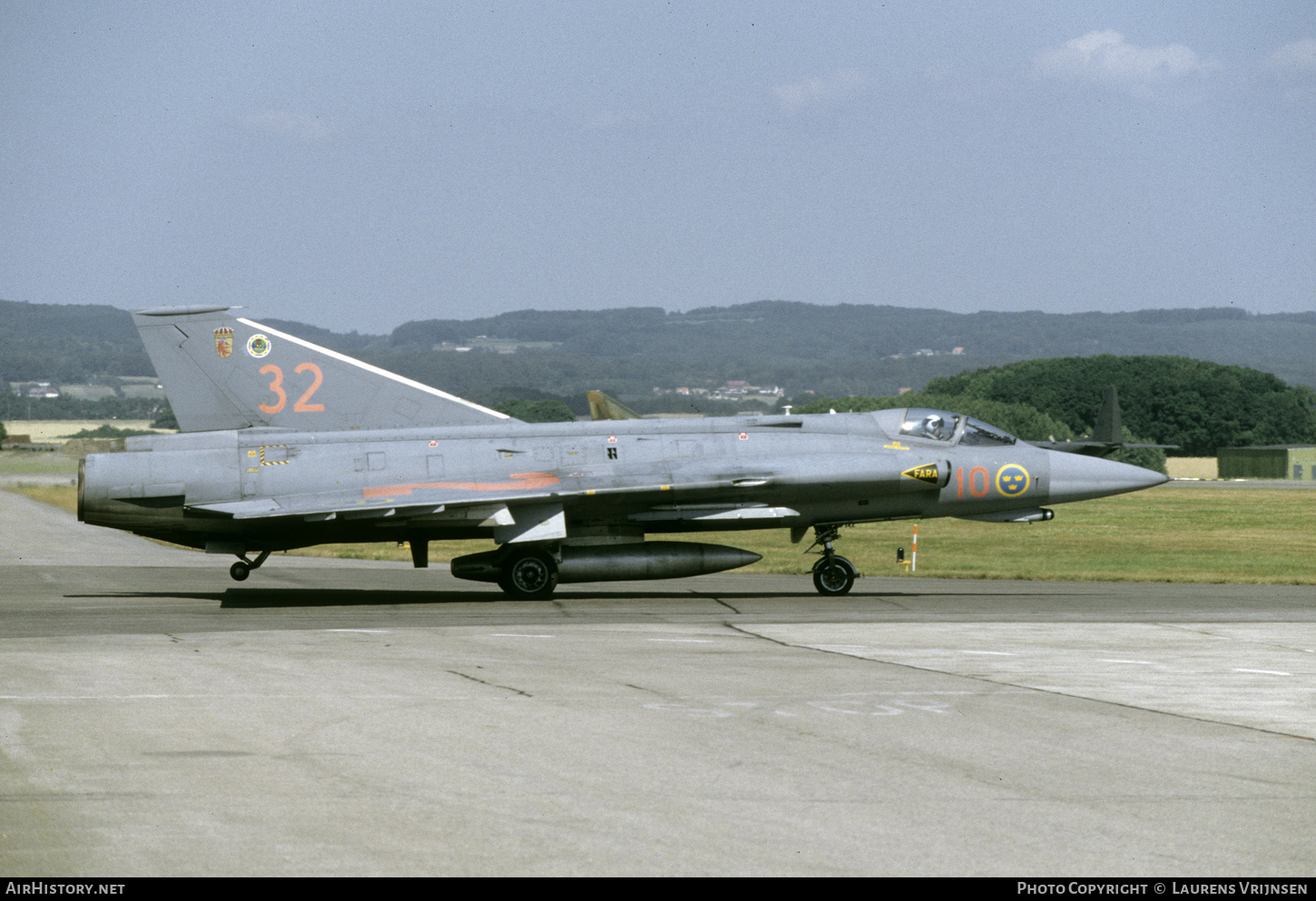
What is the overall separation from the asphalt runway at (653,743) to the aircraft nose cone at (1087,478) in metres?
3.74

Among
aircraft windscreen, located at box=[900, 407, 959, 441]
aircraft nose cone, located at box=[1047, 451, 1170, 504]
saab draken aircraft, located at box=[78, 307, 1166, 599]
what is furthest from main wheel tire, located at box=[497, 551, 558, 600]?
aircraft nose cone, located at box=[1047, 451, 1170, 504]

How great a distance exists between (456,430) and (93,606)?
19.4 ft

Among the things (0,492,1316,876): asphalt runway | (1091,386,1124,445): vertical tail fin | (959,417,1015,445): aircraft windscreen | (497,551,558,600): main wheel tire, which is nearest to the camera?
A: (0,492,1316,876): asphalt runway

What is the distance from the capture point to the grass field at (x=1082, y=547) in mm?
27859

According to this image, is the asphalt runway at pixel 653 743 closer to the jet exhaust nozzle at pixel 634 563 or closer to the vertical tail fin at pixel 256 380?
the jet exhaust nozzle at pixel 634 563

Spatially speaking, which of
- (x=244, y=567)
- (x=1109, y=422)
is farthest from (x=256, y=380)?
(x=1109, y=422)

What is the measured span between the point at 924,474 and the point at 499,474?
678cm

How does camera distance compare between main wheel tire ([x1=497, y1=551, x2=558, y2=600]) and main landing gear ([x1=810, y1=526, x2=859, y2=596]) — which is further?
main landing gear ([x1=810, y1=526, x2=859, y2=596])

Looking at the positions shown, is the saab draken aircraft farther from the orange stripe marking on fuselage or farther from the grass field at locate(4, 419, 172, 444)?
the grass field at locate(4, 419, 172, 444)

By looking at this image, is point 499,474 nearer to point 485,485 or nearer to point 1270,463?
point 485,485

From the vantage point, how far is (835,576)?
22.0 meters

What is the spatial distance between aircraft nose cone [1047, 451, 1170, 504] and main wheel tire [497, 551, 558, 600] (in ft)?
27.3

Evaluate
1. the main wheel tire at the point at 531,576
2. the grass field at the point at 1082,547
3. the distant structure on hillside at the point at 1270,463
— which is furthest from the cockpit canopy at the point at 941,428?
the distant structure on hillside at the point at 1270,463

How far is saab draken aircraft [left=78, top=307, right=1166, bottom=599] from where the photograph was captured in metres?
20.4
